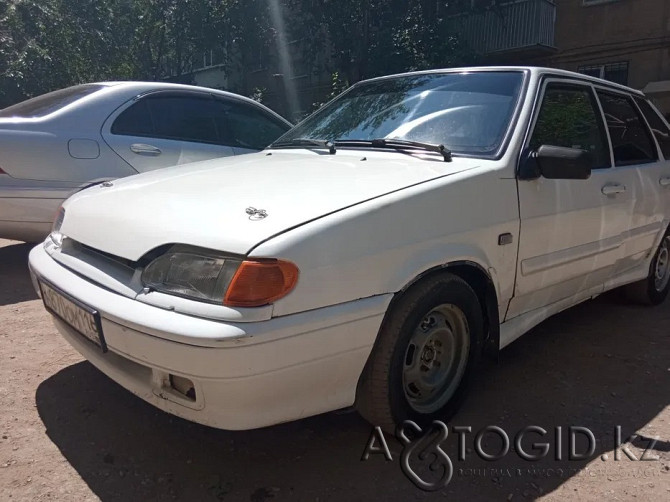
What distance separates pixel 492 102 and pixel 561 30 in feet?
45.4

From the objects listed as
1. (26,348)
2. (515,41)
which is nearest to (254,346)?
(26,348)

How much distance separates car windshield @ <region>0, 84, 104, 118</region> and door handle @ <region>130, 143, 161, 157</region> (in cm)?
59

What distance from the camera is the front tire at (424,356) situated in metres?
2.19

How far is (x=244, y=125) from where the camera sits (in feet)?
18.1

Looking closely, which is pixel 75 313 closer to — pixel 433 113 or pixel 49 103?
pixel 433 113

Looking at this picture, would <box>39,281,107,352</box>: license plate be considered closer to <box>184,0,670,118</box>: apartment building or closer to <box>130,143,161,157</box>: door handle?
<box>130,143,161,157</box>: door handle

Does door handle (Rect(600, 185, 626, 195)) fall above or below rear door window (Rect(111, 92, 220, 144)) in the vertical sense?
below

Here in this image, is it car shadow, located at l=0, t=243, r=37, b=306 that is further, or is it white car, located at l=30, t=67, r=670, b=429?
car shadow, located at l=0, t=243, r=37, b=306

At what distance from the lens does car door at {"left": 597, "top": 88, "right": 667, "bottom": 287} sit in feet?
12.0

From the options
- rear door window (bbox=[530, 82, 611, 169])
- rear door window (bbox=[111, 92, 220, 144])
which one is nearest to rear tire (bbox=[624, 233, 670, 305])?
rear door window (bbox=[530, 82, 611, 169])

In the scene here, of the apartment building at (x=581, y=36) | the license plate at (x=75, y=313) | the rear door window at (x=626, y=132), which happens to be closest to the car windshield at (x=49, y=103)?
the license plate at (x=75, y=313)

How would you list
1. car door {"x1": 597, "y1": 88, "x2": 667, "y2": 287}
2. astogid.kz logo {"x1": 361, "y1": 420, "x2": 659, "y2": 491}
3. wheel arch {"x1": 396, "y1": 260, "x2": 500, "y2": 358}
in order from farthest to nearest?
car door {"x1": 597, "y1": 88, "x2": 667, "y2": 287}
wheel arch {"x1": 396, "y1": 260, "x2": 500, "y2": 358}
astogid.kz logo {"x1": 361, "y1": 420, "x2": 659, "y2": 491}

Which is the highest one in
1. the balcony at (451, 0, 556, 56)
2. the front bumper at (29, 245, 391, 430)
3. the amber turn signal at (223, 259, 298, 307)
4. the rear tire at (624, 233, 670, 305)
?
the balcony at (451, 0, 556, 56)

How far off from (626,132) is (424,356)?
2.48 m
